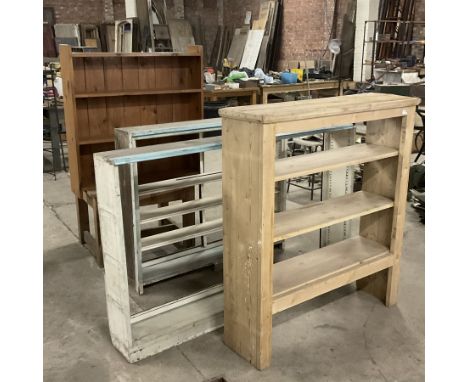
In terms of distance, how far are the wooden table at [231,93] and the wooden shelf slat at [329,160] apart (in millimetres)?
4214

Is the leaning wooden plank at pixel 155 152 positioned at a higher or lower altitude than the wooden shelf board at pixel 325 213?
higher

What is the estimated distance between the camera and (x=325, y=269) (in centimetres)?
262

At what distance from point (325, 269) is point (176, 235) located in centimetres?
105

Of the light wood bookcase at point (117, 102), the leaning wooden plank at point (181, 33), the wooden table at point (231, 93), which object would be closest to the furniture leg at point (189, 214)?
the light wood bookcase at point (117, 102)

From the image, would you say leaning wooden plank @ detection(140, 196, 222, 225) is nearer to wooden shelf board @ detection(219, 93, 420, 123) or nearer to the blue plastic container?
wooden shelf board @ detection(219, 93, 420, 123)

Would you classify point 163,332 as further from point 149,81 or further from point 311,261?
point 149,81

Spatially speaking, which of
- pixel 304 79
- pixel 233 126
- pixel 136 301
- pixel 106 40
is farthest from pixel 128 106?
pixel 106 40

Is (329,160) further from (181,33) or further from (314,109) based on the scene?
(181,33)

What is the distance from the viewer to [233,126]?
2145 mm

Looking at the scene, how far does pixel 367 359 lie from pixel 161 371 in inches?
41.5

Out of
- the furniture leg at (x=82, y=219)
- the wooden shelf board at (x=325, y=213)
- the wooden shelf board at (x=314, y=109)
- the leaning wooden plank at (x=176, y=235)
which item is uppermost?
the wooden shelf board at (x=314, y=109)

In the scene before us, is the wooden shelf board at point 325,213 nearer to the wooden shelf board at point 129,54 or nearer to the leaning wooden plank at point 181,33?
the wooden shelf board at point 129,54

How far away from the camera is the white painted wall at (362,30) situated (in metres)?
8.14

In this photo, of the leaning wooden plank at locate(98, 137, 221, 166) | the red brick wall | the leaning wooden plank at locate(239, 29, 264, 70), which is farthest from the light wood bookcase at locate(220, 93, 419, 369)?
the red brick wall
